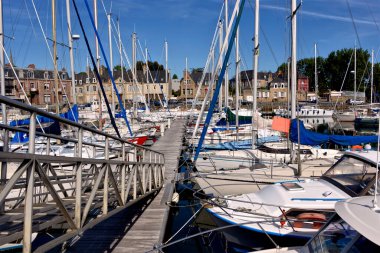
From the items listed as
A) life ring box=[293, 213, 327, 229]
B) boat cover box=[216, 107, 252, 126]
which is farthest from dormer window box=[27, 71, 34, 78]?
life ring box=[293, 213, 327, 229]

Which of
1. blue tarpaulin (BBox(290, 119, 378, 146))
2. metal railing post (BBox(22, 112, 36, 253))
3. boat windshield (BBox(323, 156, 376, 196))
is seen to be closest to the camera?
metal railing post (BBox(22, 112, 36, 253))

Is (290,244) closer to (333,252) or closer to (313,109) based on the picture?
(333,252)

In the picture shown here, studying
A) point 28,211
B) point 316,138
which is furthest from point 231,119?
point 28,211

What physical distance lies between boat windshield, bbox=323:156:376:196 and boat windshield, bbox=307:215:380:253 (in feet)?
13.0

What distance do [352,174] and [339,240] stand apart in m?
5.08

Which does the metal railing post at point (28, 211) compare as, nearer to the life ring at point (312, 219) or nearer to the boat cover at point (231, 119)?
the life ring at point (312, 219)

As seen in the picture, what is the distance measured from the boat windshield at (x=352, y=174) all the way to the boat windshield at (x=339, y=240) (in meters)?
3.95

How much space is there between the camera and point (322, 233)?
5.05m

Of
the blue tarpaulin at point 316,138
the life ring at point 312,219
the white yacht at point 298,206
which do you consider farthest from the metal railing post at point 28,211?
A: the blue tarpaulin at point 316,138

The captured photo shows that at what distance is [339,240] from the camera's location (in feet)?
15.4

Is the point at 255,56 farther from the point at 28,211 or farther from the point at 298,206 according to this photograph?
the point at 28,211

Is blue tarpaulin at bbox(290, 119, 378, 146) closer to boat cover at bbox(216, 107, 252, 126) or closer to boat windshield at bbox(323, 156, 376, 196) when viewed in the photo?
boat windshield at bbox(323, 156, 376, 196)

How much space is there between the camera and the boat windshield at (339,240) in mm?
4193

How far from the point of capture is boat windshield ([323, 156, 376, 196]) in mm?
8711
